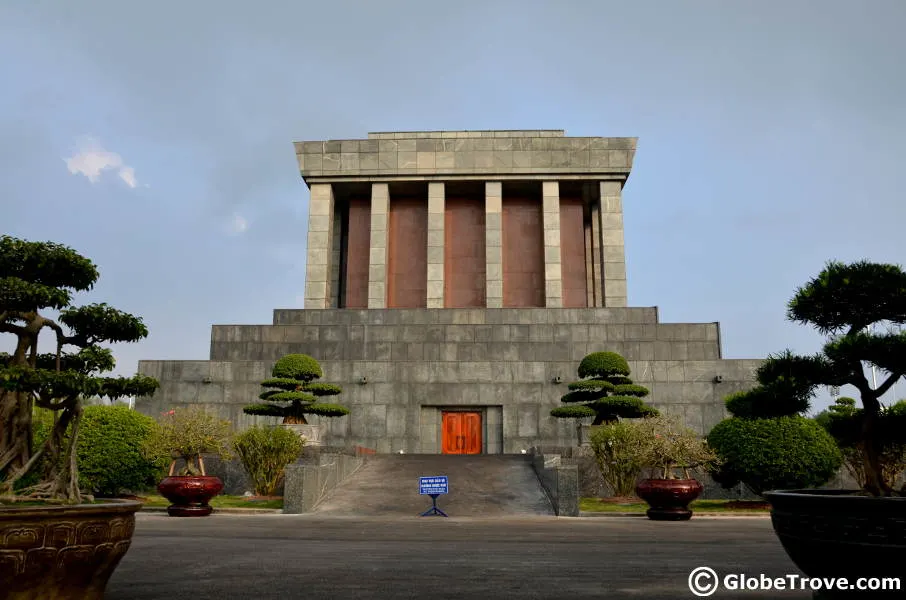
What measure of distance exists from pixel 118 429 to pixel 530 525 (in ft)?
38.3

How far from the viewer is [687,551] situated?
893 cm

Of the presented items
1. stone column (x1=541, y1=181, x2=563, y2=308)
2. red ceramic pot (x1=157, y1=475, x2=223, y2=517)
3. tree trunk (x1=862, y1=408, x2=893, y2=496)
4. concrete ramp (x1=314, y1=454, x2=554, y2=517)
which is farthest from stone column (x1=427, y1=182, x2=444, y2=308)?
tree trunk (x1=862, y1=408, x2=893, y2=496)

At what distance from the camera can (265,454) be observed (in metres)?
19.8

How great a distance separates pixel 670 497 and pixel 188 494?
1057 cm

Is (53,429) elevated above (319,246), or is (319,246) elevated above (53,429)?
(319,246)

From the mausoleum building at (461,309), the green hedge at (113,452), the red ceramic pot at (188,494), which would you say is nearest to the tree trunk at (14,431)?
the red ceramic pot at (188,494)

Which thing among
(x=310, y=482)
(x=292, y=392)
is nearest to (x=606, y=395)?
(x=292, y=392)

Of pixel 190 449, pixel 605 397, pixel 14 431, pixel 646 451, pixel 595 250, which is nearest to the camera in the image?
pixel 14 431

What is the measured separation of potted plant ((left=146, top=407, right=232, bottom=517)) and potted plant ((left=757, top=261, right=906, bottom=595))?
12830mm

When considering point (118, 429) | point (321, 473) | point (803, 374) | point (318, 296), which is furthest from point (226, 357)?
point (803, 374)

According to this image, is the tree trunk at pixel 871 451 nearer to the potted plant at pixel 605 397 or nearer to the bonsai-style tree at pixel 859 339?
the bonsai-style tree at pixel 859 339

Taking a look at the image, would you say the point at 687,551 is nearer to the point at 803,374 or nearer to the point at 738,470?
the point at 803,374

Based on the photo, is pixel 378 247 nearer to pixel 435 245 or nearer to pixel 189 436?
pixel 435 245

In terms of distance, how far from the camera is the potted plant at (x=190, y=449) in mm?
15898
